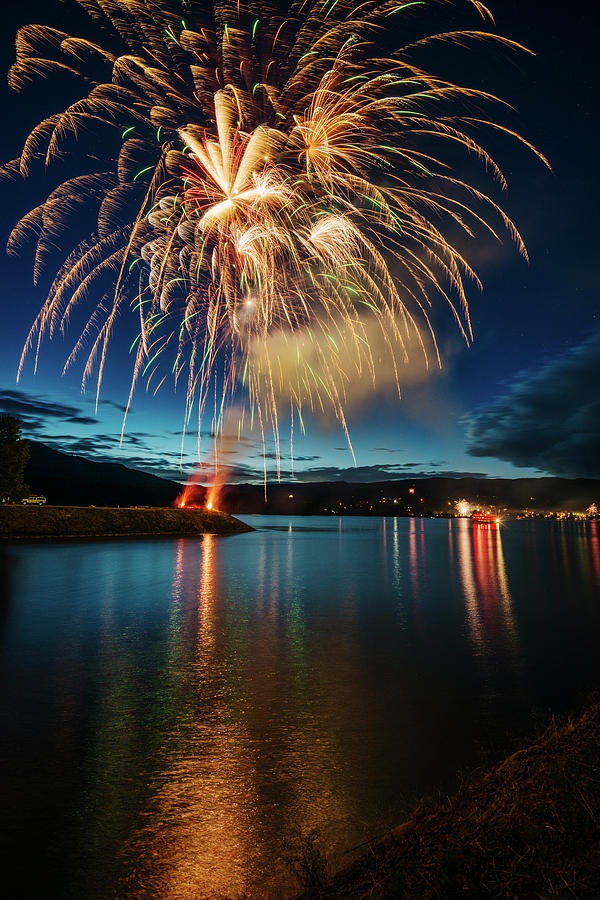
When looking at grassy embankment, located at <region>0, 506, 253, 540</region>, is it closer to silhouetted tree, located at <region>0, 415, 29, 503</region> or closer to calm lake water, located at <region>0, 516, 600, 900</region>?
silhouetted tree, located at <region>0, 415, 29, 503</region>

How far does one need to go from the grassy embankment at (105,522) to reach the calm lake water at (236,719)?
40836 millimetres

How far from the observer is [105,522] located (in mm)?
72875

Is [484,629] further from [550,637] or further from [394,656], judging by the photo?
[394,656]

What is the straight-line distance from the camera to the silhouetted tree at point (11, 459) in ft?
241

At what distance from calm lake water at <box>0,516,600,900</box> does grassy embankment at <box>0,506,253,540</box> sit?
40836 mm

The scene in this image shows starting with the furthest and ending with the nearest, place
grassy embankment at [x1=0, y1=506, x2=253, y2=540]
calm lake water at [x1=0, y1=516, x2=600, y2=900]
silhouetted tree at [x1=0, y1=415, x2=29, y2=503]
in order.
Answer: silhouetted tree at [x1=0, y1=415, x2=29, y2=503], grassy embankment at [x1=0, y1=506, x2=253, y2=540], calm lake water at [x1=0, y1=516, x2=600, y2=900]

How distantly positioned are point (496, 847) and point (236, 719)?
6665 millimetres

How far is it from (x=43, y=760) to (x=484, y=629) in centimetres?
1688

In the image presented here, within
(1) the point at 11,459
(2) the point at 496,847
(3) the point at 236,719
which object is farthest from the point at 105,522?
(2) the point at 496,847

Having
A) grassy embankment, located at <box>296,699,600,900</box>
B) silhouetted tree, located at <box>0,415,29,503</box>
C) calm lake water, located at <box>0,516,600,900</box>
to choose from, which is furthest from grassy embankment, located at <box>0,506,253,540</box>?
grassy embankment, located at <box>296,699,600,900</box>

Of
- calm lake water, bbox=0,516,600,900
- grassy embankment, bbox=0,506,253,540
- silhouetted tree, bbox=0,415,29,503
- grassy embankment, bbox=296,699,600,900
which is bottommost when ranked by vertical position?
calm lake water, bbox=0,516,600,900

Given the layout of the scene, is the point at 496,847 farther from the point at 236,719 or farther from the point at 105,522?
the point at 105,522

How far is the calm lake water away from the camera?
249 inches

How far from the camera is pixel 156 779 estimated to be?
806 centimetres
